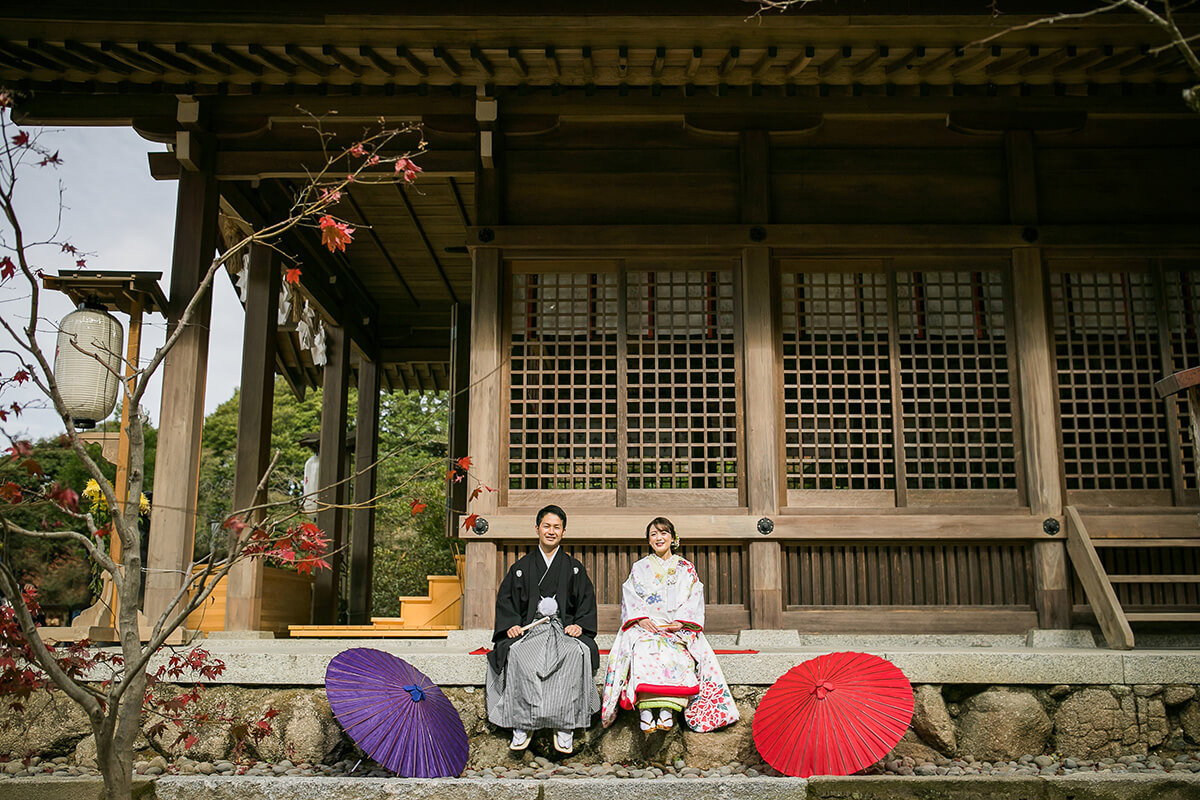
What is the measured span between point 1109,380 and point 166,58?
7.57 metres

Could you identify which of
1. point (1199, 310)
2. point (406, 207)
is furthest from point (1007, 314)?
point (406, 207)

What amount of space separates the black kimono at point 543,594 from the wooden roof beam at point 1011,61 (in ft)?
15.4

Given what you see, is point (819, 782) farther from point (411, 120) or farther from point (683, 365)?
point (411, 120)

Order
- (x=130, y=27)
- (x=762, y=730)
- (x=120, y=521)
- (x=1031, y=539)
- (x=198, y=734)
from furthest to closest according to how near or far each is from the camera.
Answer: (x=1031, y=539) → (x=130, y=27) → (x=198, y=734) → (x=762, y=730) → (x=120, y=521)

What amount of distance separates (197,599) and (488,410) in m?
3.85

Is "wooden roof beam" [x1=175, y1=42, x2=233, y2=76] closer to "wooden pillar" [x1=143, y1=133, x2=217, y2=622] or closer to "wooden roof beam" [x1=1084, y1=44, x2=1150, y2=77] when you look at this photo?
"wooden pillar" [x1=143, y1=133, x2=217, y2=622]

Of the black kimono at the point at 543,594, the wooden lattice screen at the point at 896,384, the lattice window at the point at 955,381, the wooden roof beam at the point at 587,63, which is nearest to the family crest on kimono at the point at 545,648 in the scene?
the black kimono at the point at 543,594

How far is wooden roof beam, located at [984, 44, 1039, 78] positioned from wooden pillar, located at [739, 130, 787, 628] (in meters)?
1.72

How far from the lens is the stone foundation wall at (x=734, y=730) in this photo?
5793 millimetres

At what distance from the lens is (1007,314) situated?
7957 millimetres

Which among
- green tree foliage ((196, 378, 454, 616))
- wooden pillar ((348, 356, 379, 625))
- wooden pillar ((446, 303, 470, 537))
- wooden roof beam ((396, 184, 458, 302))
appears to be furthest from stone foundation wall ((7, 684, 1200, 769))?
green tree foliage ((196, 378, 454, 616))

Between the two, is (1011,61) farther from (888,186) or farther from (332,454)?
(332,454)

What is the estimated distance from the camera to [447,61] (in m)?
7.24

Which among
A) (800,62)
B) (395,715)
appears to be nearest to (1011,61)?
(800,62)
